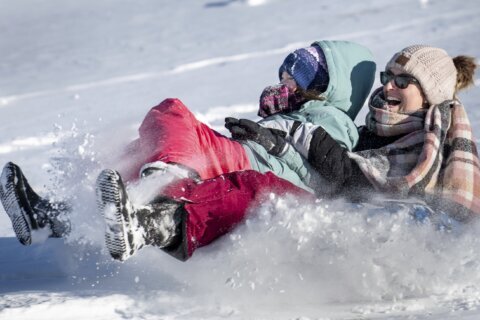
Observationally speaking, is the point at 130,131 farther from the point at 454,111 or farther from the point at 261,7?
the point at 261,7

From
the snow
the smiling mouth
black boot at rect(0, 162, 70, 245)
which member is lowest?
the snow

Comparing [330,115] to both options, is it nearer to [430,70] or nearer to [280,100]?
[280,100]

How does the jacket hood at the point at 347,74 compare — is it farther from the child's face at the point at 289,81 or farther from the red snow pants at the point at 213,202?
the red snow pants at the point at 213,202

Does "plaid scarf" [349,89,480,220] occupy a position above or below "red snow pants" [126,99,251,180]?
below

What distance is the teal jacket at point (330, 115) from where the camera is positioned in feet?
8.95

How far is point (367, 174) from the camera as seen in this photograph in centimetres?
270

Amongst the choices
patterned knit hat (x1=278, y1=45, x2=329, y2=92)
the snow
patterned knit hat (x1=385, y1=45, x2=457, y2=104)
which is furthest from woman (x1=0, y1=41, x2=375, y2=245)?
patterned knit hat (x1=385, y1=45, x2=457, y2=104)

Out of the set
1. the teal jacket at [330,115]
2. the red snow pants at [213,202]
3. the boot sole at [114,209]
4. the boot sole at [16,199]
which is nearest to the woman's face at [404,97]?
the teal jacket at [330,115]

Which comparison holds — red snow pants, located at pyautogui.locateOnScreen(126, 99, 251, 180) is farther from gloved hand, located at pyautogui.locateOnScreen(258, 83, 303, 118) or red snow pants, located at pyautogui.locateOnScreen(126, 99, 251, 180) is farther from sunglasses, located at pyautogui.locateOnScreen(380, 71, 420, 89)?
sunglasses, located at pyautogui.locateOnScreen(380, 71, 420, 89)

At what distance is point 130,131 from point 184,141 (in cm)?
54

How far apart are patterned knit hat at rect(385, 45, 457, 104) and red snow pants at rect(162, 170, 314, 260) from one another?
78 cm

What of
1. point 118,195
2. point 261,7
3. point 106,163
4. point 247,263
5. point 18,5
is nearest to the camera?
point 118,195

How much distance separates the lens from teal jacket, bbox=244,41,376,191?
8.95ft

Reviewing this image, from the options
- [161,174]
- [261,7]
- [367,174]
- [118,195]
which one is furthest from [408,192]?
[261,7]
